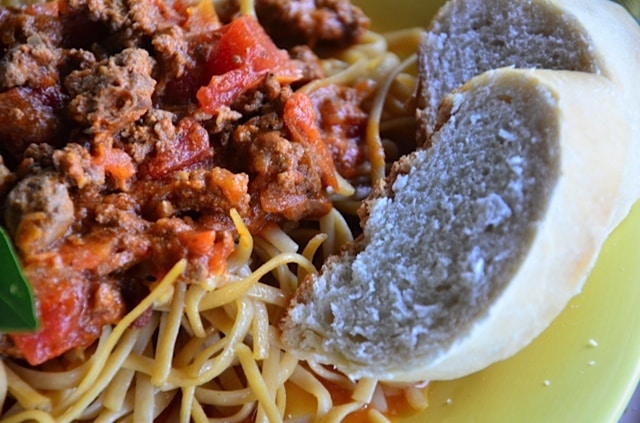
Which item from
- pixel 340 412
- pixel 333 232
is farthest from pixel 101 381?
pixel 333 232

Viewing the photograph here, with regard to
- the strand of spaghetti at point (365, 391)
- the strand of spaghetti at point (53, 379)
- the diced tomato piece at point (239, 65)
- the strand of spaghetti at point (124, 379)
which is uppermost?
the diced tomato piece at point (239, 65)

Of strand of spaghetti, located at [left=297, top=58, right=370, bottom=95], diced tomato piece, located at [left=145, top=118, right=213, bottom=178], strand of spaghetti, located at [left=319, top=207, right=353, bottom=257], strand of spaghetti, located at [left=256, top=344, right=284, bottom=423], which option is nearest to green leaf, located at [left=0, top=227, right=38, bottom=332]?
diced tomato piece, located at [left=145, top=118, right=213, bottom=178]

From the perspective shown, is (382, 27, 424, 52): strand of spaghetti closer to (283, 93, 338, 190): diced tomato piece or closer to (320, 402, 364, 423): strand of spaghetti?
(283, 93, 338, 190): diced tomato piece

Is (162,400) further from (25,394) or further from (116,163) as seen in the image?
(116,163)

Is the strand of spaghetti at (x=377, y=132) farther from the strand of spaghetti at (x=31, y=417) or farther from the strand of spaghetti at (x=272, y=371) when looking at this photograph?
the strand of spaghetti at (x=31, y=417)

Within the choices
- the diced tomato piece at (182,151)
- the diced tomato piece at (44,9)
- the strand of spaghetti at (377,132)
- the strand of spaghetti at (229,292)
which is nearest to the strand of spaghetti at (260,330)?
the strand of spaghetti at (229,292)

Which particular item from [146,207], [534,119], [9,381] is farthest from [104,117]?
A: [534,119]
